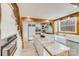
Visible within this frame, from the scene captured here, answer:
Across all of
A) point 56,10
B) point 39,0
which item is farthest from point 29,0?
point 56,10

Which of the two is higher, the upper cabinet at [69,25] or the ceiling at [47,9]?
the ceiling at [47,9]

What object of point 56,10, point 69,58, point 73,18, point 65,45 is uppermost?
point 56,10

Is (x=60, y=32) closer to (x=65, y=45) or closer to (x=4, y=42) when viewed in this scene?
(x=65, y=45)

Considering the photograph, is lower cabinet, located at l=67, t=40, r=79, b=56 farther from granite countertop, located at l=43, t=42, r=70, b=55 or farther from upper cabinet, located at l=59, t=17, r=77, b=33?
upper cabinet, located at l=59, t=17, r=77, b=33

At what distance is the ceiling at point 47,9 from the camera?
1209 mm

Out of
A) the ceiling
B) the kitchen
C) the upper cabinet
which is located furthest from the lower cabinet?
the ceiling

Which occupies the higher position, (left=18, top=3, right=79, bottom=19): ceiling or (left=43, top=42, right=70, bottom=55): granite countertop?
(left=18, top=3, right=79, bottom=19): ceiling

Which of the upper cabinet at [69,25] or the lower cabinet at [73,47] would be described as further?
the upper cabinet at [69,25]

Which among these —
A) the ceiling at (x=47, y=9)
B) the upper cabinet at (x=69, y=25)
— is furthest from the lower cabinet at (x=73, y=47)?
the ceiling at (x=47, y=9)

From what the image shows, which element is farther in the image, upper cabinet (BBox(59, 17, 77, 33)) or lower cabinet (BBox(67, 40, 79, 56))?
upper cabinet (BBox(59, 17, 77, 33))

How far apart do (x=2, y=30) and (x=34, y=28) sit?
60cm

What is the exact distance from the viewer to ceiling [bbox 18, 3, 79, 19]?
1209mm

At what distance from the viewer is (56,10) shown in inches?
50.6

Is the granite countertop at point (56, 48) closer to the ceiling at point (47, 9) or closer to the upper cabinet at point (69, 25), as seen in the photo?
the upper cabinet at point (69, 25)
